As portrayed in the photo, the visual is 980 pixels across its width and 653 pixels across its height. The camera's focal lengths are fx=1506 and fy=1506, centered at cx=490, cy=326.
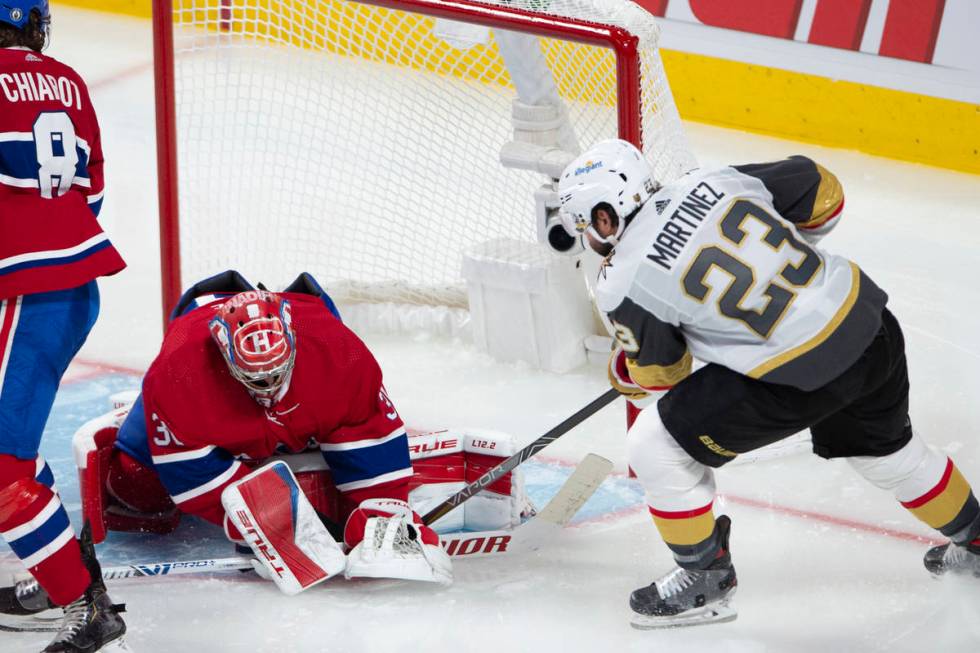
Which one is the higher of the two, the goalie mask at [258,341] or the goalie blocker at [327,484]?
the goalie mask at [258,341]

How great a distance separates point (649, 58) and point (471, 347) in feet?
4.05

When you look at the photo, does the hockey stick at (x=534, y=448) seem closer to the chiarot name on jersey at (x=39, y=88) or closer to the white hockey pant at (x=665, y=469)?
the white hockey pant at (x=665, y=469)

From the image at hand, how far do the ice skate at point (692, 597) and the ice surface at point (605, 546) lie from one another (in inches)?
1.2

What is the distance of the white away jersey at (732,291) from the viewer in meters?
2.64

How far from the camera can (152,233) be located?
16.5ft

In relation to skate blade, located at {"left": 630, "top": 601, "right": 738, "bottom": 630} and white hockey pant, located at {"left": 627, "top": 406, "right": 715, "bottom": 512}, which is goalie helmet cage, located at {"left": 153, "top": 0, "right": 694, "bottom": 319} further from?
skate blade, located at {"left": 630, "top": 601, "right": 738, "bottom": 630}

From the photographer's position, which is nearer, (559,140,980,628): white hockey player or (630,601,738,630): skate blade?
(559,140,980,628): white hockey player

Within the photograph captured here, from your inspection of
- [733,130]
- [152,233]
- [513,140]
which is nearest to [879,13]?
[733,130]

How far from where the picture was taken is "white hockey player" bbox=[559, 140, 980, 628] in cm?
265

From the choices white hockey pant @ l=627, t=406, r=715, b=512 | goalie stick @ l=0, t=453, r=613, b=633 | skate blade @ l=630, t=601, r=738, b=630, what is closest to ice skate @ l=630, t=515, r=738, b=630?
skate blade @ l=630, t=601, r=738, b=630

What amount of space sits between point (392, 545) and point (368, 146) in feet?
6.74

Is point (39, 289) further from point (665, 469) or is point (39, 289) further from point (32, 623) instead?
point (665, 469)

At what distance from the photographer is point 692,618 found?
2939 mm

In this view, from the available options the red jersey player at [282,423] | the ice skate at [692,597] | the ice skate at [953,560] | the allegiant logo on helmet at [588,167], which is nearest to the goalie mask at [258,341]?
the red jersey player at [282,423]
